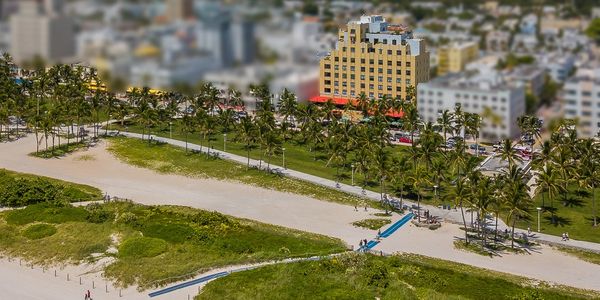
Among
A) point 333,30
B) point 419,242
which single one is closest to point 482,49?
point 333,30

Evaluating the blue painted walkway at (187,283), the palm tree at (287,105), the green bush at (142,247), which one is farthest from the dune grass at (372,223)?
the palm tree at (287,105)

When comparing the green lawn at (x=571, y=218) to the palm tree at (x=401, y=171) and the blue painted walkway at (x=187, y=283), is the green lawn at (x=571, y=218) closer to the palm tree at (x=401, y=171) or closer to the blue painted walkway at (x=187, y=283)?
the palm tree at (x=401, y=171)

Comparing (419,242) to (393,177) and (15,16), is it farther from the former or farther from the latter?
(15,16)

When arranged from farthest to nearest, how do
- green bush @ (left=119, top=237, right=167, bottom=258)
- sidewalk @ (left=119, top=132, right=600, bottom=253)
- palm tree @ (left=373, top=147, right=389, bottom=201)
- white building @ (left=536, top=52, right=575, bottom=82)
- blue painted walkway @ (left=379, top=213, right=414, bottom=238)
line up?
white building @ (left=536, top=52, right=575, bottom=82) → palm tree @ (left=373, top=147, right=389, bottom=201) → blue painted walkway @ (left=379, top=213, right=414, bottom=238) → sidewalk @ (left=119, top=132, right=600, bottom=253) → green bush @ (left=119, top=237, right=167, bottom=258)

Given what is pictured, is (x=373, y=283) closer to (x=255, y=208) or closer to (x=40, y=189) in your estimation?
(x=255, y=208)

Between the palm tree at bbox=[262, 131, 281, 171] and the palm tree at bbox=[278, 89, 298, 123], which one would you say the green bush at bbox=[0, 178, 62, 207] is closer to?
the palm tree at bbox=[262, 131, 281, 171]

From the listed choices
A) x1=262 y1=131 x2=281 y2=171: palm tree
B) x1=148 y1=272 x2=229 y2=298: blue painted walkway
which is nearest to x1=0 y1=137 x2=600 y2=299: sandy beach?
x1=148 y1=272 x2=229 y2=298: blue painted walkway
